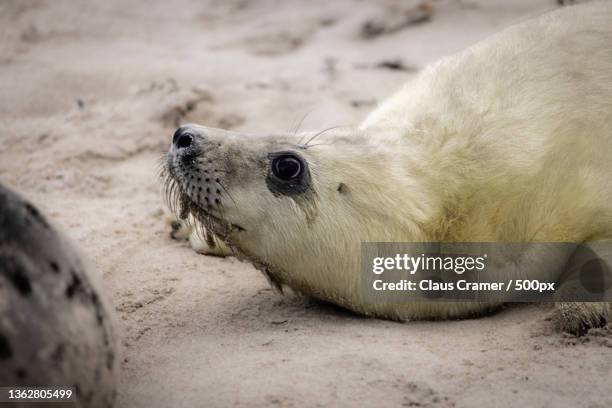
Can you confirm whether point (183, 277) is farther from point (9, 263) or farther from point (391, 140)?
point (9, 263)

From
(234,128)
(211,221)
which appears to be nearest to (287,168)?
(211,221)

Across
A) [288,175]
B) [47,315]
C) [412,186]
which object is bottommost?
[47,315]

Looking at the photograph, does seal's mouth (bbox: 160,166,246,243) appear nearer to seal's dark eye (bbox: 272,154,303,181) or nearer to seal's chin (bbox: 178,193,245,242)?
seal's chin (bbox: 178,193,245,242)

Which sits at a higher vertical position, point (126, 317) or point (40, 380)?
point (40, 380)

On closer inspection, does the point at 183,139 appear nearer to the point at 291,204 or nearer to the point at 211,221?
the point at 211,221

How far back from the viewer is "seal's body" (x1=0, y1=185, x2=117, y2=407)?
1818 millimetres

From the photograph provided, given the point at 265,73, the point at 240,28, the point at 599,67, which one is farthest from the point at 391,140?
the point at 240,28

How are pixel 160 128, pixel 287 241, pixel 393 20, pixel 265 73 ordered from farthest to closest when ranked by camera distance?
1. pixel 393 20
2. pixel 265 73
3. pixel 160 128
4. pixel 287 241

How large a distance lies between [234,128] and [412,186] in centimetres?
274

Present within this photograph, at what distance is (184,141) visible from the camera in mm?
3271

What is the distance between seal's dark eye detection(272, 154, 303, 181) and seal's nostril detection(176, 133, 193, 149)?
43 cm

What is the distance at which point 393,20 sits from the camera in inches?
319

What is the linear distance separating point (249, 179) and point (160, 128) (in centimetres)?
275

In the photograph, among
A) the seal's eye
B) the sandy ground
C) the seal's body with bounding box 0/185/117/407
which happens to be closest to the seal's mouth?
the seal's eye
